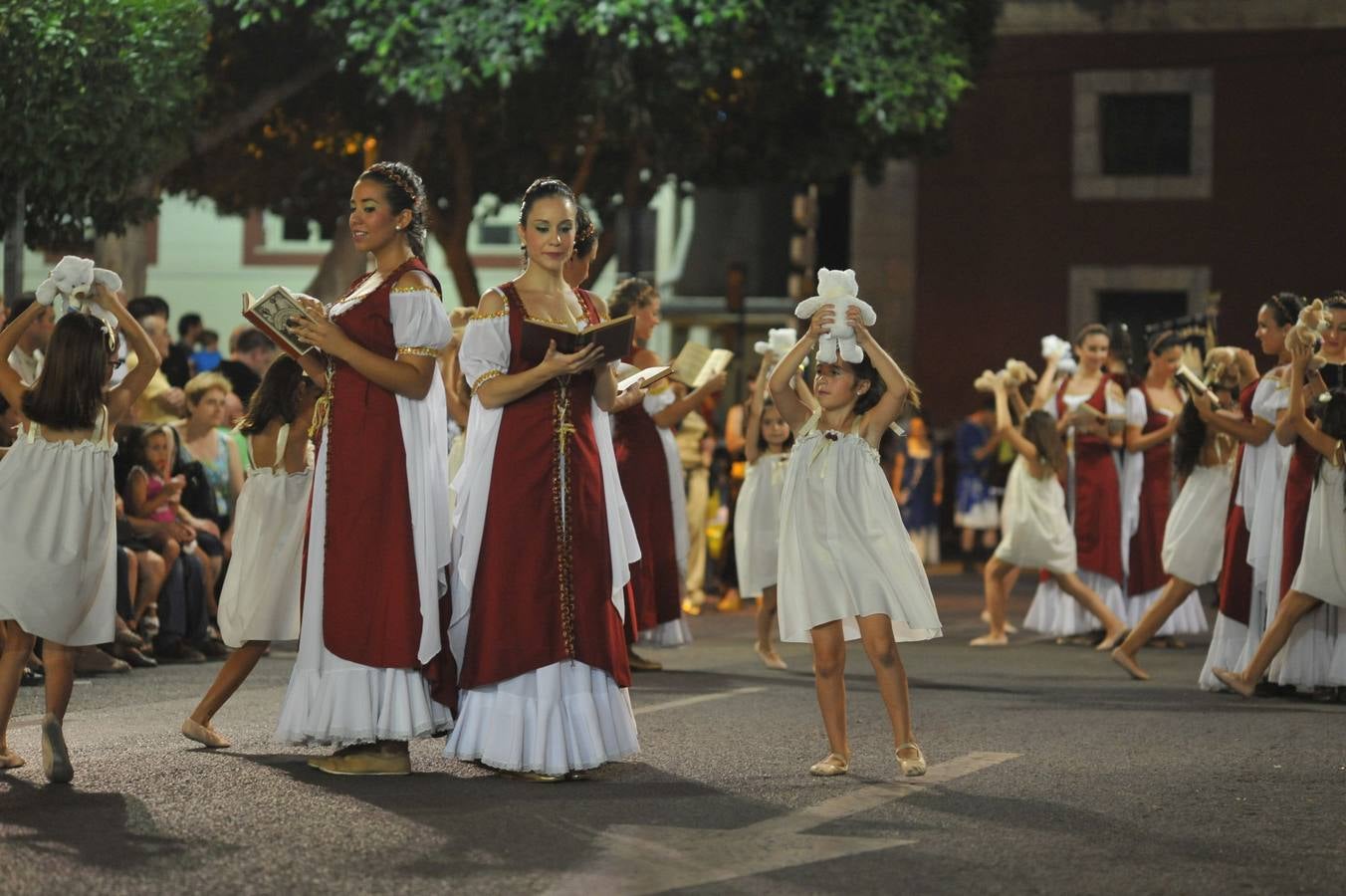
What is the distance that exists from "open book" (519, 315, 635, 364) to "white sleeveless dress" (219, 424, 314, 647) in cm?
133

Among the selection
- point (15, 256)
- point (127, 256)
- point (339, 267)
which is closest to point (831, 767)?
point (15, 256)

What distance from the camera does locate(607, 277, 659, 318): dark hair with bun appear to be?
12.0 m

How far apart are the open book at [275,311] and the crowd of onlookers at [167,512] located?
12.3 ft

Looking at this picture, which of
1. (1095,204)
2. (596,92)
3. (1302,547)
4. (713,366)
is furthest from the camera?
(1095,204)

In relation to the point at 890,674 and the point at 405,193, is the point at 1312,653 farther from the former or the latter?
the point at 405,193

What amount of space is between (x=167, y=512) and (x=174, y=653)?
2.72 feet

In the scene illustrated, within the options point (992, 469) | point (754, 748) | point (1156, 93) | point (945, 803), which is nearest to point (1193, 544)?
point (754, 748)

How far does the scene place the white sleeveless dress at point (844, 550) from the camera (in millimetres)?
8141

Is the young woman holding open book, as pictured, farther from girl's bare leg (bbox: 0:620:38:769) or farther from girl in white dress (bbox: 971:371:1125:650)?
girl's bare leg (bbox: 0:620:38:769)

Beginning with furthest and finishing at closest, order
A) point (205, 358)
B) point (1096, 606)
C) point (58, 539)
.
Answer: point (205, 358)
point (1096, 606)
point (58, 539)

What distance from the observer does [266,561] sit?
8.76 meters

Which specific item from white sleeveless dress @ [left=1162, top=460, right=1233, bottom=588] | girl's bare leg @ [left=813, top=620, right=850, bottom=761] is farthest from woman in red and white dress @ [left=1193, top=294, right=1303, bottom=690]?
girl's bare leg @ [left=813, top=620, right=850, bottom=761]

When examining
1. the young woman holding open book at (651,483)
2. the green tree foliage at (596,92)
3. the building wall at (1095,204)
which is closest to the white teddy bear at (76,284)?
the young woman holding open book at (651,483)

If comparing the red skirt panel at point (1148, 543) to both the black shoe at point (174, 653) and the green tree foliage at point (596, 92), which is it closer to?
the green tree foliage at point (596, 92)
